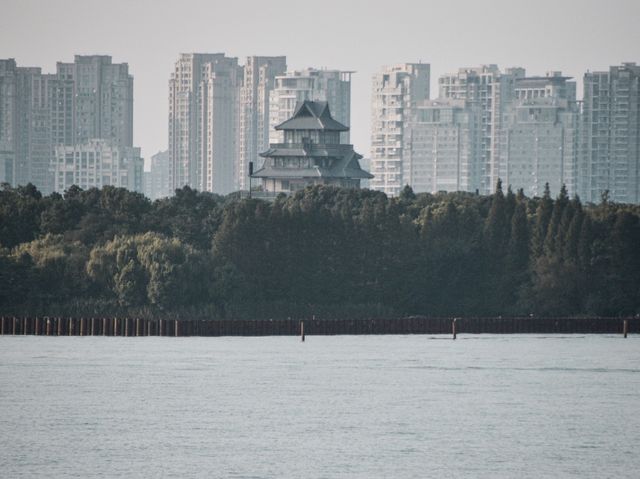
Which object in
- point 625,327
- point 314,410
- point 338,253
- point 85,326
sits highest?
point 338,253

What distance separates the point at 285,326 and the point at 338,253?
1387 centimetres

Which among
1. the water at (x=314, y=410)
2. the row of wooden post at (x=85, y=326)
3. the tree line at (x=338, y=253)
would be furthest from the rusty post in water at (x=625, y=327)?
the row of wooden post at (x=85, y=326)

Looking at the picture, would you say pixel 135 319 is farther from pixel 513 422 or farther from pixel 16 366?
pixel 513 422

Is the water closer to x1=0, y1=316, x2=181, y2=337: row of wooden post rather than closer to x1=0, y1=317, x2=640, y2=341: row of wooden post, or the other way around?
x1=0, y1=316, x2=181, y2=337: row of wooden post

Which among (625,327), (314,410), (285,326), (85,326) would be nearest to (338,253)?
(285,326)

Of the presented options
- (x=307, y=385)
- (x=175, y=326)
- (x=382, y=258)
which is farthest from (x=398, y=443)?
(x=382, y=258)

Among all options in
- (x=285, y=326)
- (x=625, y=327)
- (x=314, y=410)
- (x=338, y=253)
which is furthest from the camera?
(x=338, y=253)

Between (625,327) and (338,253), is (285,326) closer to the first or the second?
(338,253)

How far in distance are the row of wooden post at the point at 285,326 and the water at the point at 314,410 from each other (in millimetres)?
5059

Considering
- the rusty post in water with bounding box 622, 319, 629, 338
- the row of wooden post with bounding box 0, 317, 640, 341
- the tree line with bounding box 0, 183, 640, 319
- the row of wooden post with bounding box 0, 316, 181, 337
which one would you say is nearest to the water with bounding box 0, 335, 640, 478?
the row of wooden post with bounding box 0, 316, 181, 337

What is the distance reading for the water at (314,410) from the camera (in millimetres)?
77750

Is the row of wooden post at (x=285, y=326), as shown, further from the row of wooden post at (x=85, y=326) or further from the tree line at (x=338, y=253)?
the tree line at (x=338, y=253)

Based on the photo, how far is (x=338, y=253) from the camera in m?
155

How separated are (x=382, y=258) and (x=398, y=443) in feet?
241
